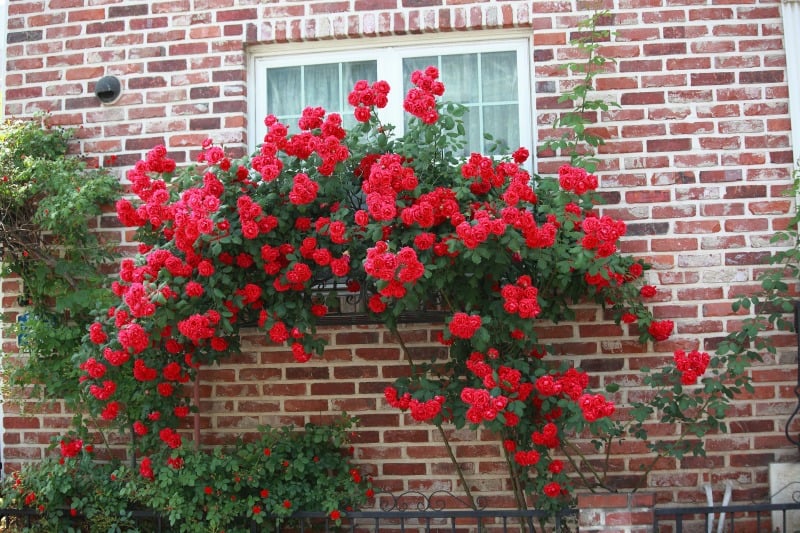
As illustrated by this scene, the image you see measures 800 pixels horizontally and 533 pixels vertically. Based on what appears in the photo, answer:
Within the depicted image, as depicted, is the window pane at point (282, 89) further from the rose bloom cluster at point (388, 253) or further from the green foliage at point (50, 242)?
the green foliage at point (50, 242)

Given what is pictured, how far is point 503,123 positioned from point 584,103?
1.71ft

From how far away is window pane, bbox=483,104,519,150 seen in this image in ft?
14.3

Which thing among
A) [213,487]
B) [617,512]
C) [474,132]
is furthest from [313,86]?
[617,512]

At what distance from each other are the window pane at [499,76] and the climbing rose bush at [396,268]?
63 cm

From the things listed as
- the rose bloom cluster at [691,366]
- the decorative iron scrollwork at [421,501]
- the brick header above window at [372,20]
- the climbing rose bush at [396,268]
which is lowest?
the decorative iron scrollwork at [421,501]

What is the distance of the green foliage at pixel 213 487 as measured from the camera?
12.4ft

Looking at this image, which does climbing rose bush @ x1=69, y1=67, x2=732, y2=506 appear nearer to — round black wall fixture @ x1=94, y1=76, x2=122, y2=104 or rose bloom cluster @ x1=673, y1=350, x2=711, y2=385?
rose bloom cluster @ x1=673, y1=350, x2=711, y2=385

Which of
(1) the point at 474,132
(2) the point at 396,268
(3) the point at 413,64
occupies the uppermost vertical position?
(3) the point at 413,64

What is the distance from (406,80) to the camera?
14.6ft

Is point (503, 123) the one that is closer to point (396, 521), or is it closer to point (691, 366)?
point (691, 366)

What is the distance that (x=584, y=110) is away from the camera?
4.17 metres

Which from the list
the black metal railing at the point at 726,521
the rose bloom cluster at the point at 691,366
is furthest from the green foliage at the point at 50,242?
the black metal railing at the point at 726,521

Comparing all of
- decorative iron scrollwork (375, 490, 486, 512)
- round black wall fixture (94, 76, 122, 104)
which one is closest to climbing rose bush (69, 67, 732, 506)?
decorative iron scrollwork (375, 490, 486, 512)

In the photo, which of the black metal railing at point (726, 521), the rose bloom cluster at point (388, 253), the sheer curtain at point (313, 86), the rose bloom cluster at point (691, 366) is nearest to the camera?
the rose bloom cluster at point (388, 253)
